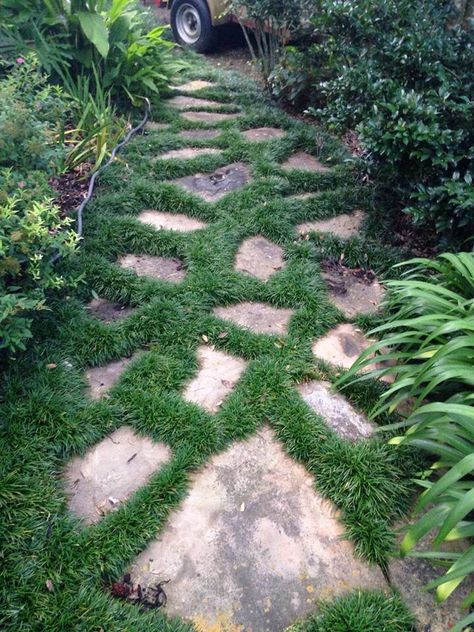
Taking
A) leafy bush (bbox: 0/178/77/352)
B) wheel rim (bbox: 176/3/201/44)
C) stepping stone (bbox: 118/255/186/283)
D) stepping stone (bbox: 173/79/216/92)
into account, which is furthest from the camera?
wheel rim (bbox: 176/3/201/44)

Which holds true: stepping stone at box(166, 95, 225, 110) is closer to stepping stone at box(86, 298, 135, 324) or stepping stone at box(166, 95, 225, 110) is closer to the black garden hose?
the black garden hose

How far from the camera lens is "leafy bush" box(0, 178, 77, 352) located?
2.22 meters

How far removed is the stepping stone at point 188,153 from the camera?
416cm

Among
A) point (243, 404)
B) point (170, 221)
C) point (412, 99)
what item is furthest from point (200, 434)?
point (412, 99)

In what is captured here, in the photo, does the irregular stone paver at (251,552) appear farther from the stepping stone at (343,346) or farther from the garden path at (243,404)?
the stepping stone at (343,346)

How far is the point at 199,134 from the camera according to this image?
182 inches

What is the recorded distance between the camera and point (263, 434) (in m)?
2.25

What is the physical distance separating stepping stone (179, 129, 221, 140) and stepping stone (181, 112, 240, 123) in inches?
6.6

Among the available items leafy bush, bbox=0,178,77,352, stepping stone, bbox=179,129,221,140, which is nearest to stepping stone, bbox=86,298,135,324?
leafy bush, bbox=0,178,77,352

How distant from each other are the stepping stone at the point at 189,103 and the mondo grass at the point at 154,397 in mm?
1664

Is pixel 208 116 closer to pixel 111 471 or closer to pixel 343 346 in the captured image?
pixel 343 346

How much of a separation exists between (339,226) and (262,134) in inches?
60.3

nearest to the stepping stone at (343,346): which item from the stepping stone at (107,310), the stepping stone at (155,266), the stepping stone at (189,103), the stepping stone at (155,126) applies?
the stepping stone at (155,266)

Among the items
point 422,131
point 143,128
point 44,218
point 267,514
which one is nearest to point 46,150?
point 44,218
